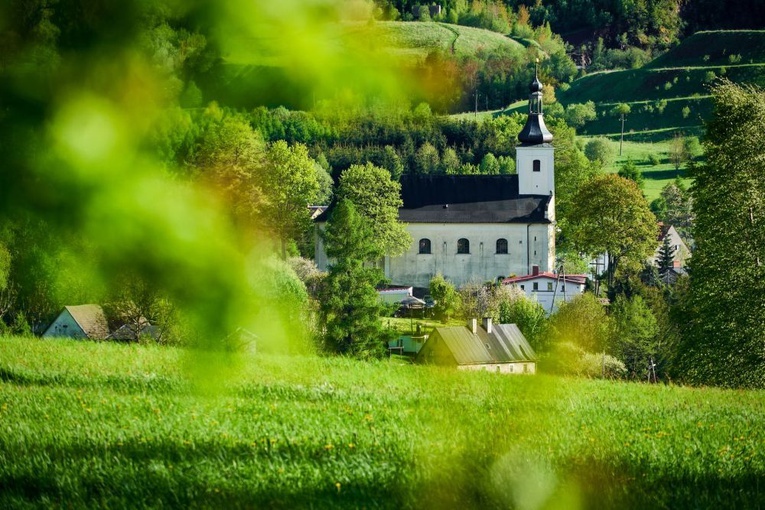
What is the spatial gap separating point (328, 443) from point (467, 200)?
62394mm

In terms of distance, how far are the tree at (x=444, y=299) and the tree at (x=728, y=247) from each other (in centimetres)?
2638

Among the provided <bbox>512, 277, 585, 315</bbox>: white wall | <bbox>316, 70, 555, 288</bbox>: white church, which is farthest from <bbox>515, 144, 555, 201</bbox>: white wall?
<bbox>512, 277, 585, 315</bbox>: white wall

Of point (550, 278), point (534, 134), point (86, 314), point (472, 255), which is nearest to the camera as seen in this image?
point (86, 314)

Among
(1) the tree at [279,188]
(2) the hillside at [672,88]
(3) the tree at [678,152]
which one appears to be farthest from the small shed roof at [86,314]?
(2) the hillside at [672,88]

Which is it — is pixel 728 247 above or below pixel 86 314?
below

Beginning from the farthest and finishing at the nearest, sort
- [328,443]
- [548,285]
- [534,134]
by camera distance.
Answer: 1. [534,134]
2. [548,285]
3. [328,443]

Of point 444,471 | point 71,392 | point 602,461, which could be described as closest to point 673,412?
point 602,461

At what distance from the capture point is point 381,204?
6362 cm

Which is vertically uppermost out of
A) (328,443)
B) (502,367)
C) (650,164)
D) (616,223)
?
(502,367)

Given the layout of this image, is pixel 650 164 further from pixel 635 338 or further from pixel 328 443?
pixel 328 443

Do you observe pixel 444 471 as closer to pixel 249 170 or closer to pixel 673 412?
pixel 249 170

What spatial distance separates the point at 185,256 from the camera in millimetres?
1771

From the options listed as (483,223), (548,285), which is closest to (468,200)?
(483,223)

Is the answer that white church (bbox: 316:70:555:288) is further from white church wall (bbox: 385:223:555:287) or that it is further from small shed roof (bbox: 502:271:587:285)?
small shed roof (bbox: 502:271:587:285)
